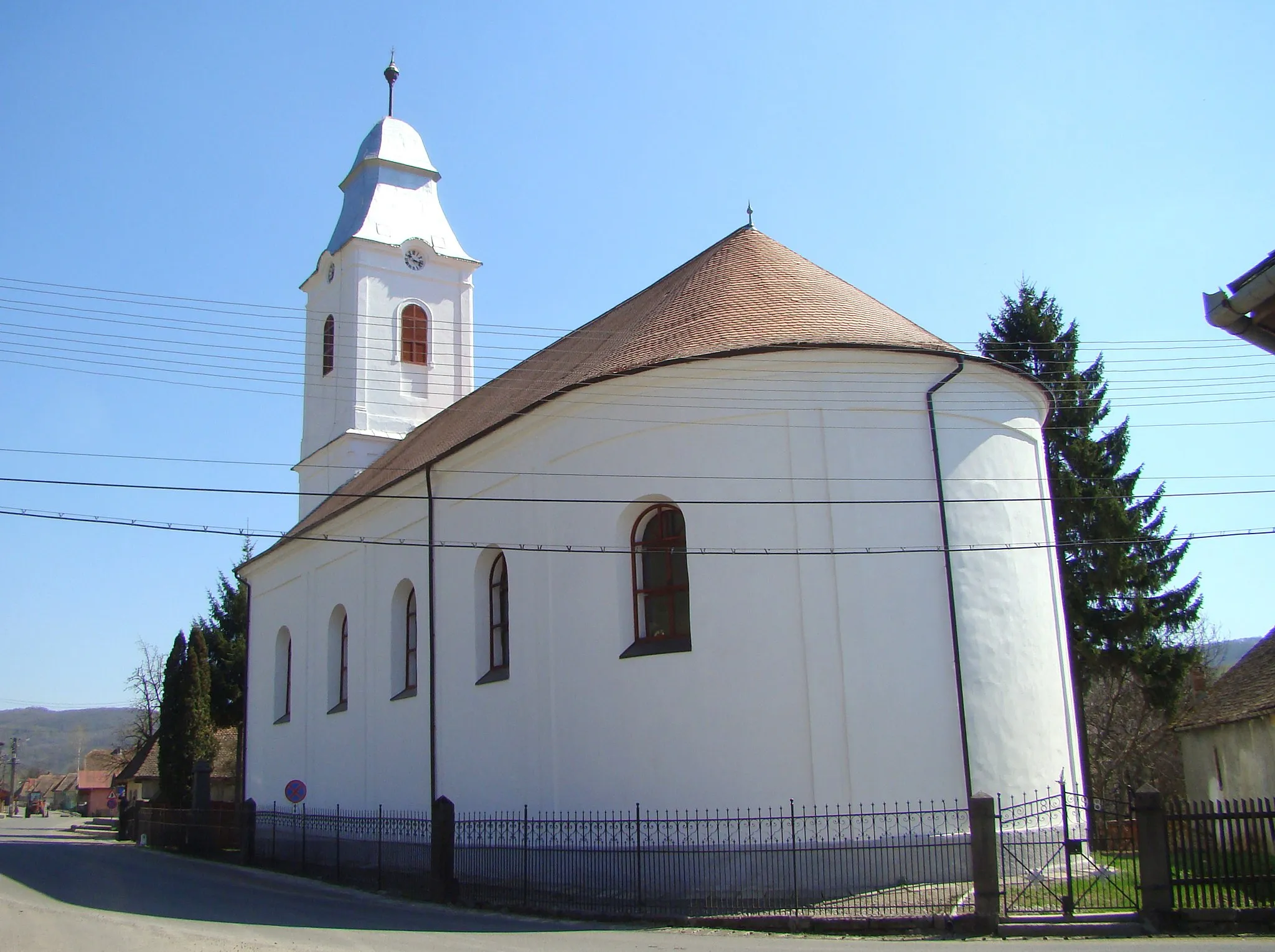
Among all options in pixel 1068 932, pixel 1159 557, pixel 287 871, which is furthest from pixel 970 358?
pixel 287 871

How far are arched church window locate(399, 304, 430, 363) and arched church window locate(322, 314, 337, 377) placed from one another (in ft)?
6.70

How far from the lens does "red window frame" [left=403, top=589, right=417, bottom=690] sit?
2208 cm

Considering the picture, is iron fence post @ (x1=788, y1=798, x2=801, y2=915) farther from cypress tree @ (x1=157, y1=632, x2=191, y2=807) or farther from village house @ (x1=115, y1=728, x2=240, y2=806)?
village house @ (x1=115, y1=728, x2=240, y2=806)

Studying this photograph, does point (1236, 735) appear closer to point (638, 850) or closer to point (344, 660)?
point (638, 850)

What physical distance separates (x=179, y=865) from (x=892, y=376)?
64.6 feet

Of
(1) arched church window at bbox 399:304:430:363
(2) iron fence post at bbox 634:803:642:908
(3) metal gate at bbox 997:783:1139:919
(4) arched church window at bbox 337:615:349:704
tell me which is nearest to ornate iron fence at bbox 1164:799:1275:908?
(3) metal gate at bbox 997:783:1139:919

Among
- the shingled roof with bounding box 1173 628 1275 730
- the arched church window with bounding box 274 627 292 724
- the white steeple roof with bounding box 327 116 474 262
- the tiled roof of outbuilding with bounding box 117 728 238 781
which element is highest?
the white steeple roof with bounding box 327 116 474 262

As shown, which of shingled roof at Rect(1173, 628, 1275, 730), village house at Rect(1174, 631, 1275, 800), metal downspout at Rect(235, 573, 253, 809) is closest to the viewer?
village house at Rect(1174, 631, 1275, 800)

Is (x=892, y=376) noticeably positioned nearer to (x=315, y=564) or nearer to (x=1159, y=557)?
(x=1159, y=557)

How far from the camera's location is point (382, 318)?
102 feet

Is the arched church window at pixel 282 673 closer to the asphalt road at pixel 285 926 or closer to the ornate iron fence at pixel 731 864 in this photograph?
the asphalt road at pixel 285 926

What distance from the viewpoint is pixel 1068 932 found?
11.9 meters

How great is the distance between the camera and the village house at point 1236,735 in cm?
2072

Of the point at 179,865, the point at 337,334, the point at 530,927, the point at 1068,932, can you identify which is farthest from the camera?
the point at 337,334
